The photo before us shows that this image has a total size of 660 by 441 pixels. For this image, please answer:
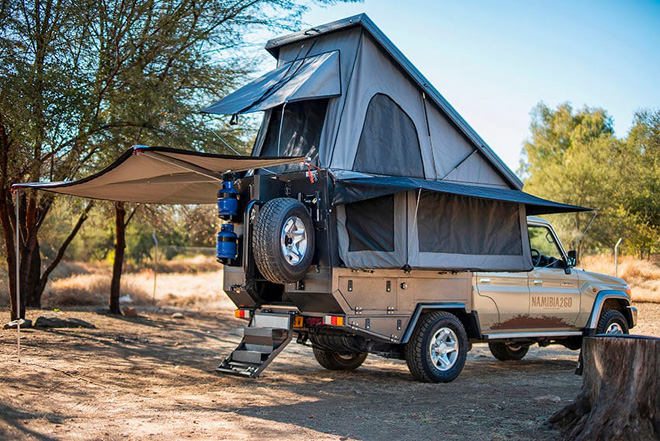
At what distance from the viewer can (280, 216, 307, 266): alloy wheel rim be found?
24.4 feet

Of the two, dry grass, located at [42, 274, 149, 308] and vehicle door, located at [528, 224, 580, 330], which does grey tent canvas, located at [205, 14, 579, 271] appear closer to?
vehicle door, located at [528, 224, 580, 330]

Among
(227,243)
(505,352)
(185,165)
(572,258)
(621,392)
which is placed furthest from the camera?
(505,352)

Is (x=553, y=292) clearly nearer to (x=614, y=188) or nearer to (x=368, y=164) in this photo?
(x=368, y=164)

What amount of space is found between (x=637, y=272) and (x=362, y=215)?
16768mm

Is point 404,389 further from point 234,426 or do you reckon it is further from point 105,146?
point 105,146

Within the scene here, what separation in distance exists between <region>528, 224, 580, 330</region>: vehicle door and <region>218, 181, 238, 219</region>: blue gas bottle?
14.6 feet

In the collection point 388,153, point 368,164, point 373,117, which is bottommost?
point 368,164

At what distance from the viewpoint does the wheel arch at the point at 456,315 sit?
8.55 m

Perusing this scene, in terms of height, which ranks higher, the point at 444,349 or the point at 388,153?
the point at 388,153

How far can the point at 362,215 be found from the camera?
8250mm

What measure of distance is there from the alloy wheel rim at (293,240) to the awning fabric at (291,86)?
1659mm

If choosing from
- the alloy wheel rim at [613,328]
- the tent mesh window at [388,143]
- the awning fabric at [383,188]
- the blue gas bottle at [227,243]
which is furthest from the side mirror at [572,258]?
the blue gas bottle at [227,243]

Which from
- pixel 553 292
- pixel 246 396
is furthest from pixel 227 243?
pixel 553 292

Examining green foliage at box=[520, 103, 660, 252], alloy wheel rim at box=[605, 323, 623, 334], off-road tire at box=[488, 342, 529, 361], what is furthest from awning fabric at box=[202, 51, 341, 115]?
green foliage at box=[520, 103, 660, 252]
